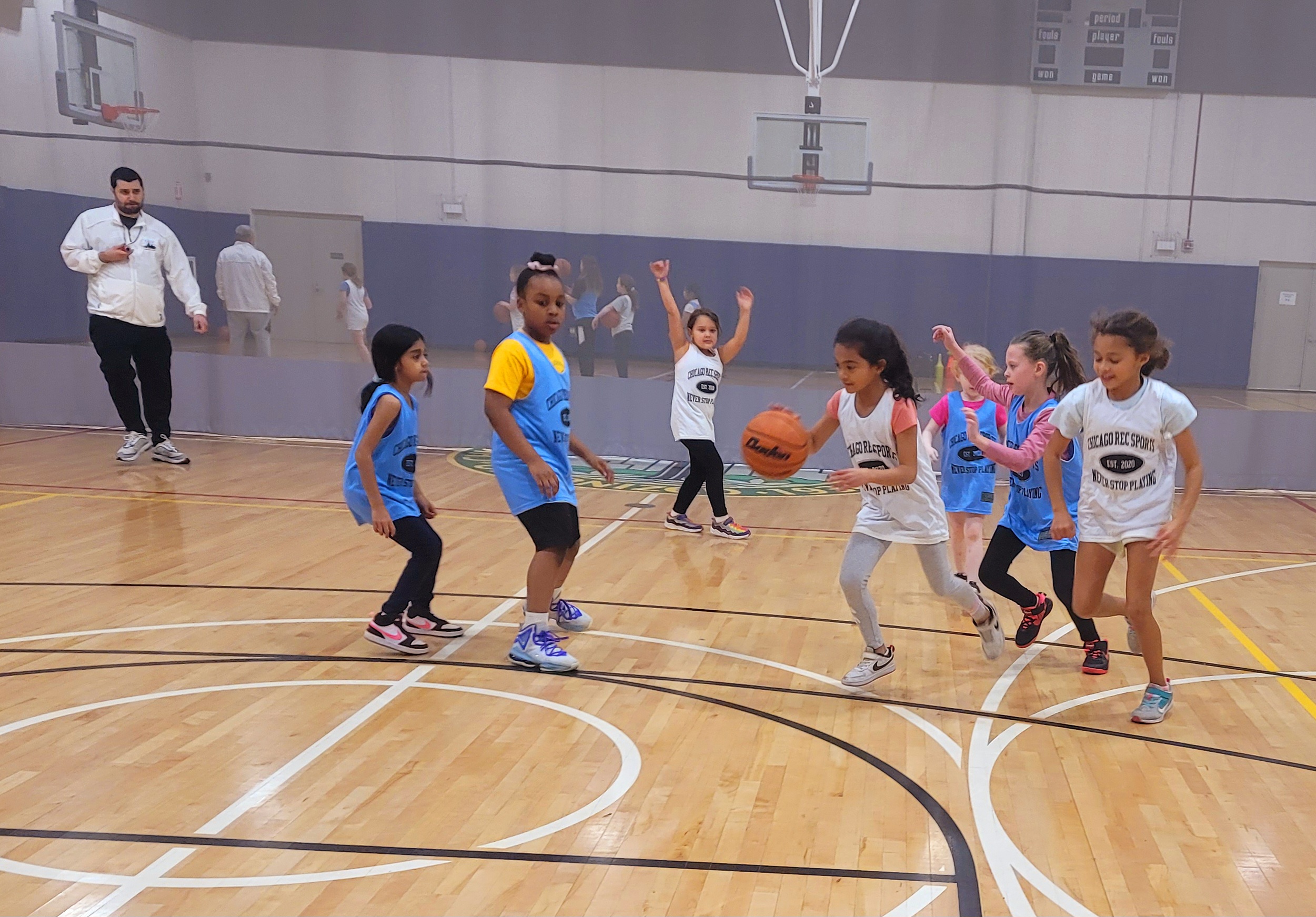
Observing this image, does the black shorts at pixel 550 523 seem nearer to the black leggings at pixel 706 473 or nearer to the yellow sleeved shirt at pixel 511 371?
the yellow sleeved shirt at pixel 511 371

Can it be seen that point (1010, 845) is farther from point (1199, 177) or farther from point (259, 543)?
point (1199, 177)

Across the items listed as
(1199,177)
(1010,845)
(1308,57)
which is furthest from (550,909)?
(1308,57)

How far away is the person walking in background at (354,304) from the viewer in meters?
10.2

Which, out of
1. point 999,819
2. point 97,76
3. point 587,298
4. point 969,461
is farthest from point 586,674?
point 97,76

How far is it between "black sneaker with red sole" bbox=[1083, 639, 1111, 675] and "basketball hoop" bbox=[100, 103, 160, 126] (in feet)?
31.0

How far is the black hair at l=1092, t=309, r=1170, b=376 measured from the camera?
3600mm

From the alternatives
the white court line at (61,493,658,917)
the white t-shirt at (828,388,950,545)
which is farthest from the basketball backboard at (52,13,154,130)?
the white t-shirt at (828,388,950,545)

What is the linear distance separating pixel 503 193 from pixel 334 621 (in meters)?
6.10

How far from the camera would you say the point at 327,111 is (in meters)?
10.2

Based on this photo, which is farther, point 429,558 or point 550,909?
point 429,558

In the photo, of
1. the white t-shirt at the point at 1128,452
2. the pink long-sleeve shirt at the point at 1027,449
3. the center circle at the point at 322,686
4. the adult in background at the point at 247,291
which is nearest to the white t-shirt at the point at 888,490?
the pink long-sleeve shirt at the point at 1027,449

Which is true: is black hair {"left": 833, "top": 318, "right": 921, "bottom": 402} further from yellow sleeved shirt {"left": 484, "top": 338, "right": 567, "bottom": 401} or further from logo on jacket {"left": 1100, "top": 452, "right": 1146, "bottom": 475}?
yellow sleeved shirt {"left": 484, "top": 338, "right": 567, "bottom": 401}

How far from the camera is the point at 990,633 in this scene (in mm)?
4500

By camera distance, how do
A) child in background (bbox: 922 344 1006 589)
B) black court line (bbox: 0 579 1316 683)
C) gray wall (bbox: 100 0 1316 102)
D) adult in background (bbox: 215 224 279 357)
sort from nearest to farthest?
black court line (bbox: 0 579 1316 683) < child in background (bbox: 922 344 1006 589) < gray wall (bbox: 100 0 1316 102) < adult in background (bbox: 215 224 279 357)
